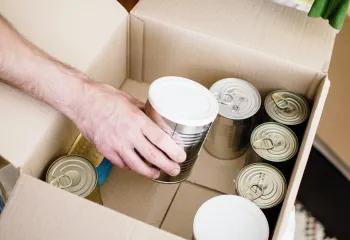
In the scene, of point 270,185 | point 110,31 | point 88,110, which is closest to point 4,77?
point 88,110

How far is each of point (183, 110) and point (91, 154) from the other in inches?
8.8

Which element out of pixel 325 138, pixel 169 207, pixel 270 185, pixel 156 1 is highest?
pixel 156 1

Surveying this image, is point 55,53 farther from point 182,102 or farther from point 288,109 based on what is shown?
point 288,109

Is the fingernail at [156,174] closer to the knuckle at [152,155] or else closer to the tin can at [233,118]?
the knuckle at [152,155]

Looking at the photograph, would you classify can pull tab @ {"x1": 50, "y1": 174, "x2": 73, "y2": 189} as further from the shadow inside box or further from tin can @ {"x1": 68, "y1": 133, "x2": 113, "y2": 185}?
the shadow inside box

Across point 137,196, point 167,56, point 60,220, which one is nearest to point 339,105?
point 167,56

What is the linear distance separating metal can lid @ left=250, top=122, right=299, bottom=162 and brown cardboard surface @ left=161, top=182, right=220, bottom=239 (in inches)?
4.9

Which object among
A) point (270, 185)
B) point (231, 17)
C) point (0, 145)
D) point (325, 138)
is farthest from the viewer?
point (325, 138)

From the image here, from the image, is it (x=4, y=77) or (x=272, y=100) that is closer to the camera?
(x=4, y=77)

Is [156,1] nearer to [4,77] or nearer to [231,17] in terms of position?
[231,17]

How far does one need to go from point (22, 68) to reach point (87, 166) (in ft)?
0.59

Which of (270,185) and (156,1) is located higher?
(156,1)

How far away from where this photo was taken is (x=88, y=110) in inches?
28.1

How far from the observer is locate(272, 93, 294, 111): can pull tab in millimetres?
849
